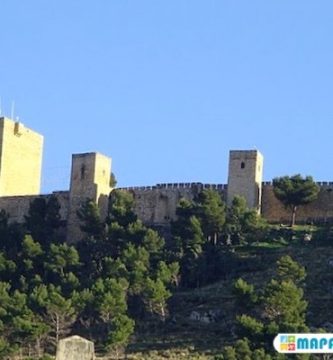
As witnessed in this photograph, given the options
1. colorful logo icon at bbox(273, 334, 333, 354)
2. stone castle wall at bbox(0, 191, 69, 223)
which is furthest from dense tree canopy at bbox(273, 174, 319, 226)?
colorful logo icon at bbox(273, 334, 333, 354)

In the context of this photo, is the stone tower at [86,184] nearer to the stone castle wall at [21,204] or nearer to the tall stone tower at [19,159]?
the stone castle wall at [21,204]

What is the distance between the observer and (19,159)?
1801 inches

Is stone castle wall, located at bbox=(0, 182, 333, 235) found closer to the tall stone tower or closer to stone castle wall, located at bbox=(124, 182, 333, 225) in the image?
stone castle wall, located at bbox=(124, 182, 333, 225)

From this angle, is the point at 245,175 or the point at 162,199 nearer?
the point at 245,175

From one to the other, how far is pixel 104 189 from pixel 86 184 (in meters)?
0.75

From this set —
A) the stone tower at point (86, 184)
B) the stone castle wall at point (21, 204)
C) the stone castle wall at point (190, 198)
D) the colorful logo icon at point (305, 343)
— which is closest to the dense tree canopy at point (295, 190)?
the stone castle wall at point (190, 198)

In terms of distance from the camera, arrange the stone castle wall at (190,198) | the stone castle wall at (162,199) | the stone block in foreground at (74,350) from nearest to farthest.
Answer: the stone block in foreground at (74,350)
the stone castle wall at (190,198)
the stone castle wall at (162,199)

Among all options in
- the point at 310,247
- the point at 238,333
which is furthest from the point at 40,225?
the point at 238,333

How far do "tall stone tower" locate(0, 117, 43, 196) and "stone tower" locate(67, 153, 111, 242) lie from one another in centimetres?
350

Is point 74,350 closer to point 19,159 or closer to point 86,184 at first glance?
point 86,184

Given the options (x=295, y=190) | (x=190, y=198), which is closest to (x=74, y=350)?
(x=295, y=190)

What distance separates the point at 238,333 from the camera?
26547 mm

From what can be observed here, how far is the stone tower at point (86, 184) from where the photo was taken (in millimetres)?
42344

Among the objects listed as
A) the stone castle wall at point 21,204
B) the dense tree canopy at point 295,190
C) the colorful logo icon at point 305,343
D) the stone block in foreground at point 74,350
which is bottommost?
the stone block in foreground at point 74,350
